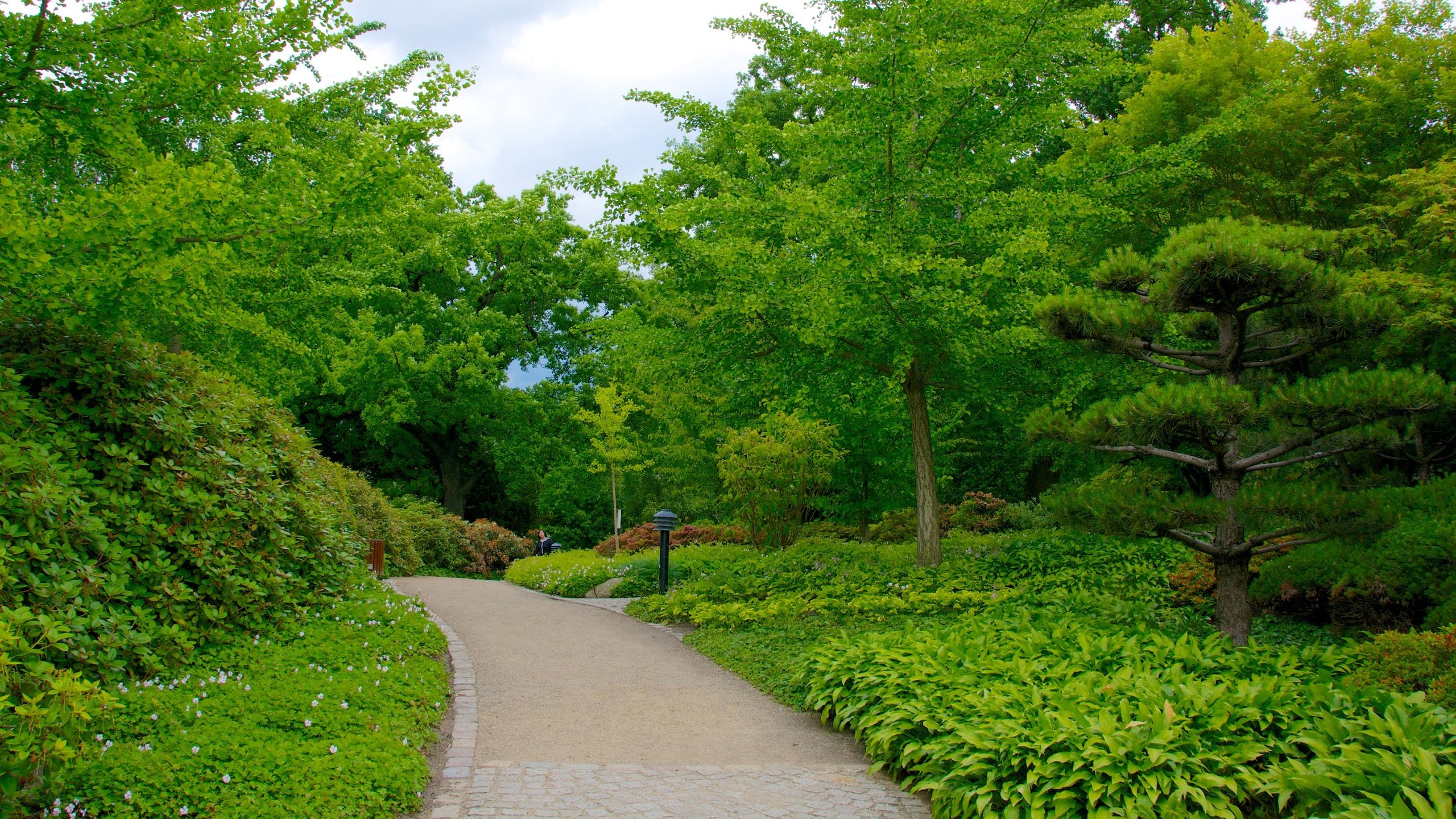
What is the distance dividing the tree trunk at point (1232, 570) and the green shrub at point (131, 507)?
6955 millimetres

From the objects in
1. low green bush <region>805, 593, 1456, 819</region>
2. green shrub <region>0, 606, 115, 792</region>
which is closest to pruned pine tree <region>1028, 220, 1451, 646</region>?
low green bush <region>805, 593, 1456, 819</region>

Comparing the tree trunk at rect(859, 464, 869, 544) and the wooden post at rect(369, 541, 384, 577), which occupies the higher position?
the tree trunk at rect(859, 464, 869, 544)

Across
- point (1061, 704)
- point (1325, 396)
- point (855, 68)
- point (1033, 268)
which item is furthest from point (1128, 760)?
point (855, 68)

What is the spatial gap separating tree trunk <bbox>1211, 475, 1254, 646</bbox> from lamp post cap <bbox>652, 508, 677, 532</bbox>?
6687 millimetres

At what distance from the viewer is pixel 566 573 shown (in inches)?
558

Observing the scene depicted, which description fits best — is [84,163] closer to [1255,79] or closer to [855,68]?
[855,68]

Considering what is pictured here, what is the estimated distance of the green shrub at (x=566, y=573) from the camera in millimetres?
13219

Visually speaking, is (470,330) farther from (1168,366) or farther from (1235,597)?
(1235,597)

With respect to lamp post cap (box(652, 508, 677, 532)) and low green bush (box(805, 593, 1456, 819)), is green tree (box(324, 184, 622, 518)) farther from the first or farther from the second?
low green bush (box(805, 593, 1456, 819))

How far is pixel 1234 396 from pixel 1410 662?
1945mm

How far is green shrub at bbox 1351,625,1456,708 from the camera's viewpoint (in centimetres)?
459

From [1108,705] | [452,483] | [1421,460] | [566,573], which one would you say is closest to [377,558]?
[566,573]

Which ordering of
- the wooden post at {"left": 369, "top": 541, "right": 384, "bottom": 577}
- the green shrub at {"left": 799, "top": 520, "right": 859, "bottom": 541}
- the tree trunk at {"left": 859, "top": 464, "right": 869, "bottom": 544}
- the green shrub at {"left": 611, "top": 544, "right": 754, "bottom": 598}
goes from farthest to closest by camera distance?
the green shrub at {"left": 799, "top": 520, "right": 859, "bottom": 541} → the tree trunk at {"left": 859, "top": 464, "right": 869, "bottom": 544} → the green shrub at {"left": 611, "top": 544, "right": 754, "bottom": 598} → the wooden post at {"left": 369, "top": 541, "right": 384, "bottom": 577}

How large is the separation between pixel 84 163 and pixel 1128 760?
942cm
